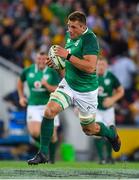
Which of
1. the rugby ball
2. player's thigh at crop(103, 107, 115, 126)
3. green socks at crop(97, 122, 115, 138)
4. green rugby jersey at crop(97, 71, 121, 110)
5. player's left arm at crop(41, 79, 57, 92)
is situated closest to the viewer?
the rugby ball

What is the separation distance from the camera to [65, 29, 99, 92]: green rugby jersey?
11703mm

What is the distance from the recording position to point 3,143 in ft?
61.8

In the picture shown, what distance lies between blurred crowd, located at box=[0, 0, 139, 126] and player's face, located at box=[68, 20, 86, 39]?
7.49 metres

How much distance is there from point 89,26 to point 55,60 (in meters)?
9.30

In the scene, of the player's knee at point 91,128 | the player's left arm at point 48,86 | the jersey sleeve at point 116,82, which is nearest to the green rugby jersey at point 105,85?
the jersey sleeve at point 116,82

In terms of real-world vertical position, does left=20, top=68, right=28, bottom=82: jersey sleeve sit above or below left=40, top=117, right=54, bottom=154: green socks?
above

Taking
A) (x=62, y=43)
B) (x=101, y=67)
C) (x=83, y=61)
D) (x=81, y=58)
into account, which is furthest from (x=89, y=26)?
(x=83, y=61)

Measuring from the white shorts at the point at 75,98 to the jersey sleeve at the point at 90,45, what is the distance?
616 millimetres

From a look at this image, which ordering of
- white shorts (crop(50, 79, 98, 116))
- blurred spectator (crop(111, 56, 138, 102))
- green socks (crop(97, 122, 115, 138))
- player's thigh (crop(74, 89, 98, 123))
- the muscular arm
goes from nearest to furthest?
the muscular arm, white shorts (crop(50, 79, 98, 116)), player's thigh (crop(74, 89, 98, 123)), green socks (crop(97, 122, 115, 138)), blurred spectator (crop(111, 56, 138, 102))

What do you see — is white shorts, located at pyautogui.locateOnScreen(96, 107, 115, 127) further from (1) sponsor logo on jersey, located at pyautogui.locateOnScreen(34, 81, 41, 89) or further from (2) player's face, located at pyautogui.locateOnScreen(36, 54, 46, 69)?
(2) player's face, located at pyautogui.locateOnScreen(36, 54, 46, 69)

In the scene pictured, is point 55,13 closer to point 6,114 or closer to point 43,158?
point 6,114

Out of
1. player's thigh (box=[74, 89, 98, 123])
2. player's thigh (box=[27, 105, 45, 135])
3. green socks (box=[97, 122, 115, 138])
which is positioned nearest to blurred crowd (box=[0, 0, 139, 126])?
player's thigh (box=[27, 105, 45, 135])

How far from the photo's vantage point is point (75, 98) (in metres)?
12.0

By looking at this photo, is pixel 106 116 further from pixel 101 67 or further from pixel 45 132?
pixel 45 132
